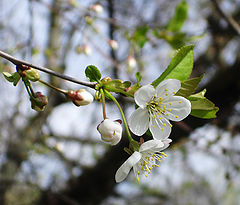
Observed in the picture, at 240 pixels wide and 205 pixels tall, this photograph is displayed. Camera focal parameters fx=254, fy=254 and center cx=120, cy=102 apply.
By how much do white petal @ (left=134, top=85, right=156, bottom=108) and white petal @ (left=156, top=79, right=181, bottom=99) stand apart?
21 mm

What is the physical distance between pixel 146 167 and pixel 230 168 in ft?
3.37

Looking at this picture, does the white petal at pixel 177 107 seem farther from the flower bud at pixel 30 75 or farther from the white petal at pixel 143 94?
the flower bud at pixel 30 75

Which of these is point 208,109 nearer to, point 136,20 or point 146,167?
point 146,167

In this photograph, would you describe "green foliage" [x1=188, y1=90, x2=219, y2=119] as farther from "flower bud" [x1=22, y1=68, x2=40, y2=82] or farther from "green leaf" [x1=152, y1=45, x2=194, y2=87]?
"flower bud" [x1=22, y1=68, x2=40, y2=82]

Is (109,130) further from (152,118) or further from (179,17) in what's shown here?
(179,17)

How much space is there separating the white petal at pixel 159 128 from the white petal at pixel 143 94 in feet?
0.27

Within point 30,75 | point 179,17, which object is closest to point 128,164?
point 30,75

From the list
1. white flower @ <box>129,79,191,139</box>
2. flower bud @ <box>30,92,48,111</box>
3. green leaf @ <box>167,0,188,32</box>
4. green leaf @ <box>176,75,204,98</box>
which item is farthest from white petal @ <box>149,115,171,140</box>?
green leaf @ <box>167,0,188,32</box>

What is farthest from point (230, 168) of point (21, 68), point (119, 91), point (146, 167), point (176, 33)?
point (21, 68)

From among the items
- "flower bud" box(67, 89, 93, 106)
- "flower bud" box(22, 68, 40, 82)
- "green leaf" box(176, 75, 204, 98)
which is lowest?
"green leaf" box(176, 75, 204, 98)

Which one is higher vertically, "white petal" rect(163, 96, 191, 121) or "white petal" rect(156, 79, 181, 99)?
"white petal" rect(156, 79, 181, 99)

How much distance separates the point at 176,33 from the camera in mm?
1438

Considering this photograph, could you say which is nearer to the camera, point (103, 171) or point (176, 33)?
point (176, 33)

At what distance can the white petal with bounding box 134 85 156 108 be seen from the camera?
0.53 metres
